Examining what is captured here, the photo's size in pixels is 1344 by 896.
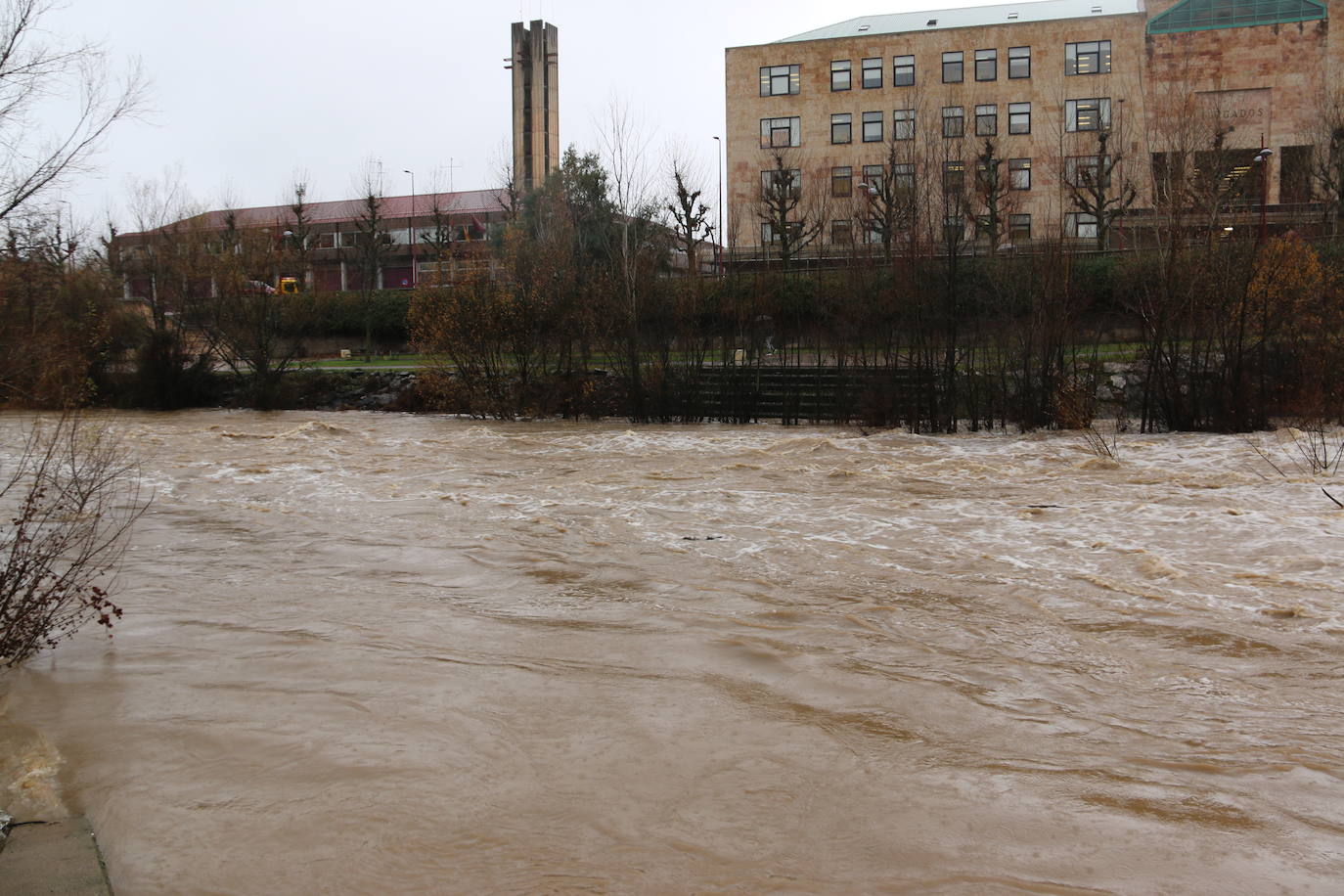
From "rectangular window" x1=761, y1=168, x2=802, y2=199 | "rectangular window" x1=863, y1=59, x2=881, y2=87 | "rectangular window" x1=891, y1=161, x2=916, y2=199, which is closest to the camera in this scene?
"rectangular window" x1=891, y1=161, x2=916, y2=199

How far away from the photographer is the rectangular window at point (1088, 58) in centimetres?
5334

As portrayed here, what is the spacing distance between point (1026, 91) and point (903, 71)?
649 centimetres

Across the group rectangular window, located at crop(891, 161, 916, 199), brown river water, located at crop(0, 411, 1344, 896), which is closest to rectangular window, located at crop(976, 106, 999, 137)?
rectangular window, located at crop(891, 161, 916, 199)

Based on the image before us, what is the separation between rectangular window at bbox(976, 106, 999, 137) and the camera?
5072 centimetres

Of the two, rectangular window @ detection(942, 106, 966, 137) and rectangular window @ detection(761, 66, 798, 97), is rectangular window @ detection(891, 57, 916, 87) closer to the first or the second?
rectangular window @ detection(761, 66, 798, 97)

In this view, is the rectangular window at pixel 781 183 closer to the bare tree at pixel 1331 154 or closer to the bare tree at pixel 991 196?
the bare tree at pixel 991 196

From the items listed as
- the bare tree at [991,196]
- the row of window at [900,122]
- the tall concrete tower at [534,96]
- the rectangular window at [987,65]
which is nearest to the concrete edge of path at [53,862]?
the bare tree at [991,196]

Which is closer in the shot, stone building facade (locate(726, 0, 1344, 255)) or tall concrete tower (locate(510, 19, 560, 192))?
stone building facade (locate(726, 0, 1344, 255))

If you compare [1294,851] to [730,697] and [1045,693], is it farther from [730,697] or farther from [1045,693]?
[730,697]

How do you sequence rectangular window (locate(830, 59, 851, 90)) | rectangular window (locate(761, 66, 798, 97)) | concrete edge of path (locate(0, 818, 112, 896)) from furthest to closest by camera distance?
rectangular window (locate(761, 66, 798, 97)) → rectangular window (locate(830, 59, 851, 90)) → concrete edge of path (locate(0, 818, 112, 896))

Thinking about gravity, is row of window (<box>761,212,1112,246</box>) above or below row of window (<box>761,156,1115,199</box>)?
below

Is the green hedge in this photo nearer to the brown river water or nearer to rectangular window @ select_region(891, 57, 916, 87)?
rectangular window @ select_region(891, 57, 916, 87)

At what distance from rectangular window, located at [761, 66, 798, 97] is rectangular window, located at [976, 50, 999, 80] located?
9671 mm

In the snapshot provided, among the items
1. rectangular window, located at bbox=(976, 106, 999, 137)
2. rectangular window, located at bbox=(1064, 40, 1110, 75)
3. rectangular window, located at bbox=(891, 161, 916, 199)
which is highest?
rectangular window, located at bbox=(1064, 40, 1110, 75)
